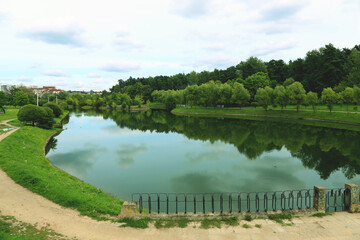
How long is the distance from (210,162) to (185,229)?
15744 mm

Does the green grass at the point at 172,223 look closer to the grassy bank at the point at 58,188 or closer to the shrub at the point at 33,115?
the grassy bank at the point at 58,188

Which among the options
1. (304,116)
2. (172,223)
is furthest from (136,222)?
(304,116)

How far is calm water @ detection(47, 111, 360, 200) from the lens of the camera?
19.1 m

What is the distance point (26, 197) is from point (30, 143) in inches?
751

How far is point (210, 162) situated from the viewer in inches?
1009

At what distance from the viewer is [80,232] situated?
9.98 metres

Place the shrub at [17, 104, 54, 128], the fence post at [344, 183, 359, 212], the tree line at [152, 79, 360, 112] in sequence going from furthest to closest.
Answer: the tree line at [152, 79, 360, 112] → the shrub at [17, 104, 54, 128] → the fence post at [344, 183, 359, 212]

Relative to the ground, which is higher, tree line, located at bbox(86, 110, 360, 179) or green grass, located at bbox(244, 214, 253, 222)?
green grass, located at bbox(244, 214, 253, 222)

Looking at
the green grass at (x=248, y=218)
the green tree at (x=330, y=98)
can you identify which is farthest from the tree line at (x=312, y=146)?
the green tree at (x=330, y=98)

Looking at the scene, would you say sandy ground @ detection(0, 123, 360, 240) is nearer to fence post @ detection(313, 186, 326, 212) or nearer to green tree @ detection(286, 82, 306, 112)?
fence post @ detection(313, 186, 326, 212)

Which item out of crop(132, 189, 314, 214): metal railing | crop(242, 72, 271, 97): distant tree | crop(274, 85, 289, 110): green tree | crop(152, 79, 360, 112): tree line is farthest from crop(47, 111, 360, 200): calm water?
crop(242, 72, 271, 97): distant tree

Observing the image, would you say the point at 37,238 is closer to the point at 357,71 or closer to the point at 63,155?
the point at 63,155

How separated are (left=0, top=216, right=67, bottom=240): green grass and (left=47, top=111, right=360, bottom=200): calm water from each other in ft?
23.0

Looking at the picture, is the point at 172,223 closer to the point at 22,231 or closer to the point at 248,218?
the point at 248,218
